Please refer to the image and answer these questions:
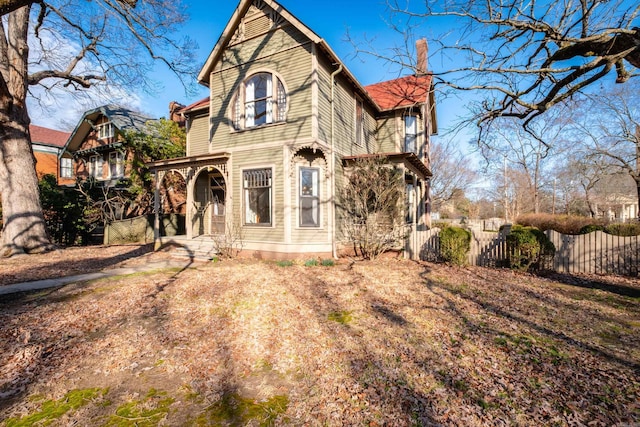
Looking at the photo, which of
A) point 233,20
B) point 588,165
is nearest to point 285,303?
point 233,20

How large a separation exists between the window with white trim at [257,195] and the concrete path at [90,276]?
2734 mm

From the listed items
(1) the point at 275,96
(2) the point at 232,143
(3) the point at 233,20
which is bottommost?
(2) the point at 232,143

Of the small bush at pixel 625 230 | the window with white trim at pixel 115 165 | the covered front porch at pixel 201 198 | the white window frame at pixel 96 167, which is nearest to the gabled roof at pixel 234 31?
the covered front porch at pixel 201 198

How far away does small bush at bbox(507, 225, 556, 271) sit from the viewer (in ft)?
27.9

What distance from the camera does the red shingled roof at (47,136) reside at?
29.7m

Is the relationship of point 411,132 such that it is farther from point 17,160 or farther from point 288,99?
point 17,160

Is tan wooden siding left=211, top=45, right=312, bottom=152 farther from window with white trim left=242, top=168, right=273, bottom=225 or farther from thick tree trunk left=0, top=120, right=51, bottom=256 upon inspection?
thick tree trunk left=0, top=120, right=51, bottom=256

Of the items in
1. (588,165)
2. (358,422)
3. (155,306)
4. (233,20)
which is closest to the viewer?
(358,422)

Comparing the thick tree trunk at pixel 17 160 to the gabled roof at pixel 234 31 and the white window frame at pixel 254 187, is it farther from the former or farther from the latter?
the white window frame at pixel 254 187

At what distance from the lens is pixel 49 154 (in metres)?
30.1

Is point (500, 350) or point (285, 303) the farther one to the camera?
point (285, 303)

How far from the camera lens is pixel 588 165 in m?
22.7

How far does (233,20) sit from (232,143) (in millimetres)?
4822

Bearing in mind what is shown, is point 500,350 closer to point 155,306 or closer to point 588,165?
point 155,306
